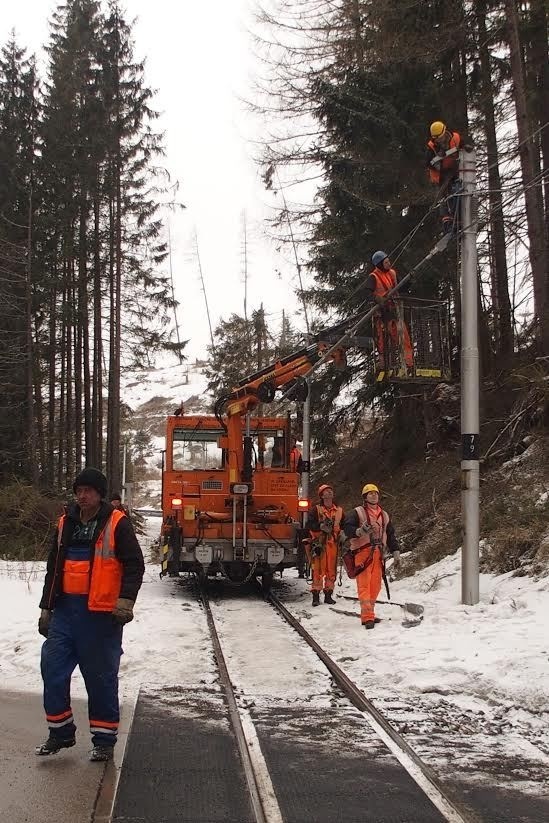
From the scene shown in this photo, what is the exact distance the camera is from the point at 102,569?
5.04 m

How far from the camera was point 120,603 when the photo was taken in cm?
497

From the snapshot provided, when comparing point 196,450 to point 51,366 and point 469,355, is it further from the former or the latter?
point 51,366

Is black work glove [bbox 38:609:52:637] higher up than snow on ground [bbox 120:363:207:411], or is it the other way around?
snow on ground [bbox 120:363:207:411]

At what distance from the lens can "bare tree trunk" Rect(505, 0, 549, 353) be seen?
13945 millimetres

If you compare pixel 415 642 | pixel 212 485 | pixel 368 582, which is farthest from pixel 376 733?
pixel 212 485

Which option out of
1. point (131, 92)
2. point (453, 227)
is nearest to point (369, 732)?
point (453, 227)

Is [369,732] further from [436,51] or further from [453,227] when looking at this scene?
[436,51]

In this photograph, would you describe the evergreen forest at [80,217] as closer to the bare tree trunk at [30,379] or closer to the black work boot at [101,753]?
the bare tree trunk at [30,379]

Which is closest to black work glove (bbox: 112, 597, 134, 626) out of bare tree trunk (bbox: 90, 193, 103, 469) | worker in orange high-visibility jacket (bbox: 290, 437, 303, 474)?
worker in orange high-visibility jacket (bbox: 290, 437, 303, 474)

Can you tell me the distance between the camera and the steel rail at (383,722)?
13.3ft

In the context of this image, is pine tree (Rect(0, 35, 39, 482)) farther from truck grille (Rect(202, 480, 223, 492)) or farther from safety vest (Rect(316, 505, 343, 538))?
safety vest (Rect(316, 505, 343, 538))

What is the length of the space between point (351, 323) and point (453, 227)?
3846 mm

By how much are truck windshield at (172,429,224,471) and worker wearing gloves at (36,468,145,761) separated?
358 inches

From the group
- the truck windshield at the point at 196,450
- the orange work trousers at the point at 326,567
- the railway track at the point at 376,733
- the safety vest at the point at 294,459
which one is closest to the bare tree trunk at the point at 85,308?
the truck windshield at the point at 196,450
